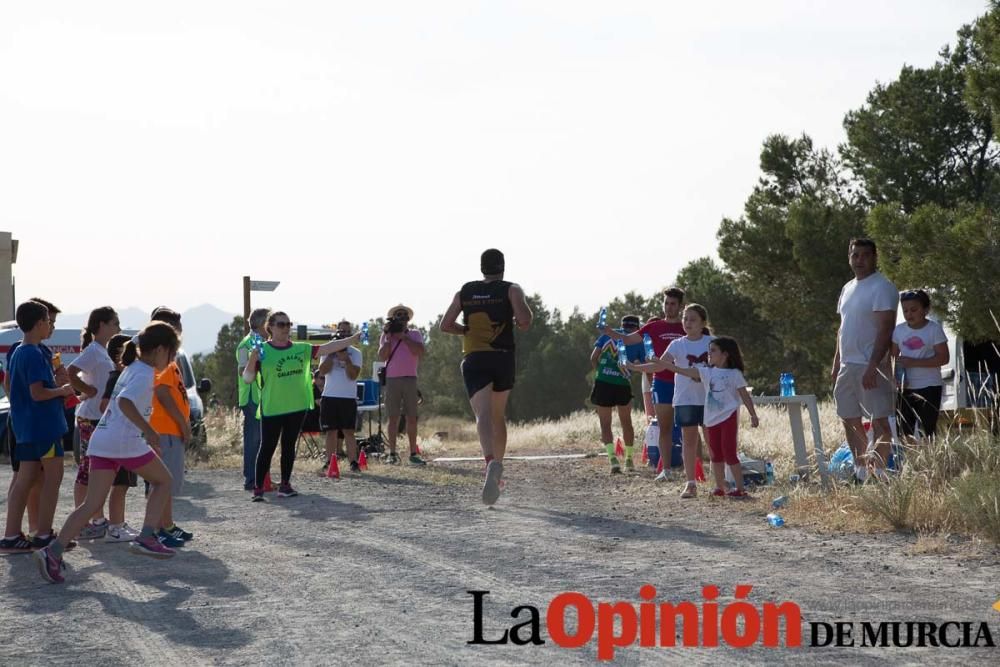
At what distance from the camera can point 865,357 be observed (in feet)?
33.9

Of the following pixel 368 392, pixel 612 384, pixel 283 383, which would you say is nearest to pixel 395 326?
pixel 612 384

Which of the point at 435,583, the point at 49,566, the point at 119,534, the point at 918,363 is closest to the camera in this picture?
the point at 435,583

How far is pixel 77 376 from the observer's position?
30.4 ft

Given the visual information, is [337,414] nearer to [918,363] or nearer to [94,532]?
[94,532]

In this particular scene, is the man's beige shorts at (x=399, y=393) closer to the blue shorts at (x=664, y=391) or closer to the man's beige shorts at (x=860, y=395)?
the blue shorts at (x=664, y=391)

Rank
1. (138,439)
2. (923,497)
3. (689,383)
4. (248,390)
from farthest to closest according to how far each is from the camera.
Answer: (248,390), (689,383), (923,497), (138,439)

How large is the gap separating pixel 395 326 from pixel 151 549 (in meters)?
7.24

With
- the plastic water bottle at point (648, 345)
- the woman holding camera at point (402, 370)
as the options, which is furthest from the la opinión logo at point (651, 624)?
the woman holding camera at point (402, 370)

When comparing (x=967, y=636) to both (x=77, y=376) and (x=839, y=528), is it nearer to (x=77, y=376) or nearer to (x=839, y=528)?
(x=839, y=528)

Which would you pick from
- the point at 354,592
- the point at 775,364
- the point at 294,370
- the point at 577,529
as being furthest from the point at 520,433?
the point at 354,592

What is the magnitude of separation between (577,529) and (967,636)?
13.3 ft

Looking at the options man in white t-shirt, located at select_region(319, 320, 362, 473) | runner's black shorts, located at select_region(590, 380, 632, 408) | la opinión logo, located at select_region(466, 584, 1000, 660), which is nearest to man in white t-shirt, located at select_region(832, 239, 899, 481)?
runner's black shorts, located at select_region(590, 380, 632, 408)

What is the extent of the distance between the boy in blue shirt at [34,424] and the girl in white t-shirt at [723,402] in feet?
16.9

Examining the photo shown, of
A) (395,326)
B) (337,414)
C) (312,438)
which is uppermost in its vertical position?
(395,326)
